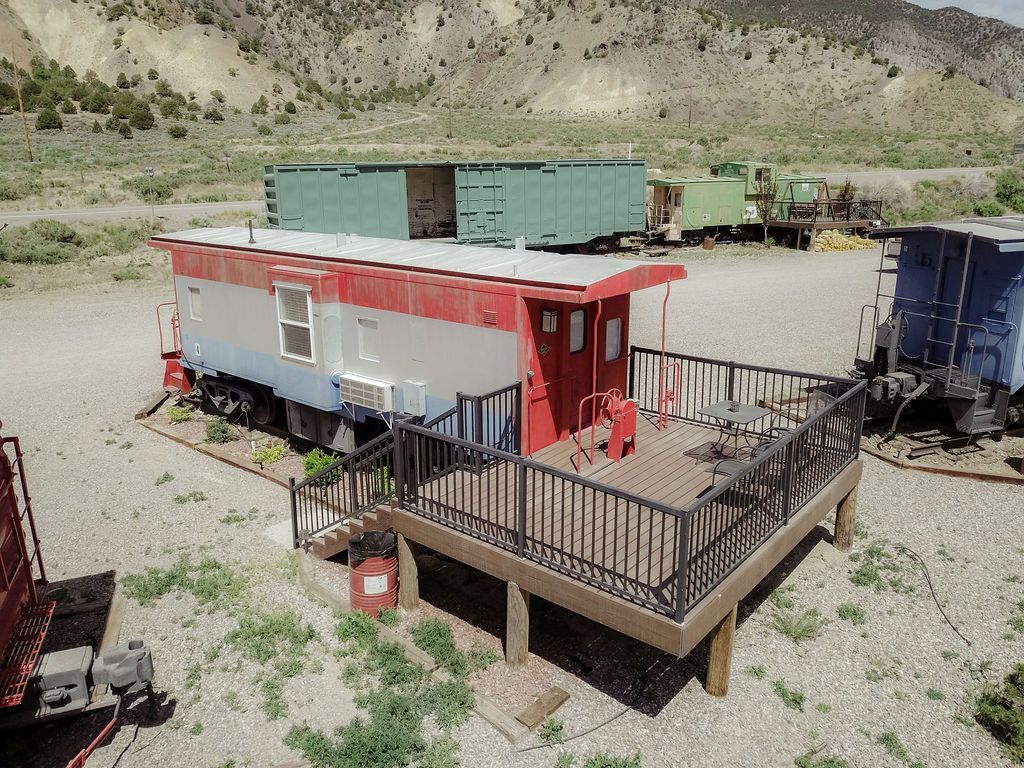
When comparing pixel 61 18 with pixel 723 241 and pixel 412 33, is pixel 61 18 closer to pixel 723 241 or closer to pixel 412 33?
pixel 412 33

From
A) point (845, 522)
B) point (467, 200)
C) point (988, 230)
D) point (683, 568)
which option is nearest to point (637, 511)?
point (683, 568)

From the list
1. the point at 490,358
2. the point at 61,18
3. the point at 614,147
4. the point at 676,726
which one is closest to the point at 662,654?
the point at 676,726

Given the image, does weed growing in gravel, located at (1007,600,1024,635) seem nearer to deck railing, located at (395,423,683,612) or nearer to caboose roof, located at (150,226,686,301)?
deck railing, located at (395,423,683,612)

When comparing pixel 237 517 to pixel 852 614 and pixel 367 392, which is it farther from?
pixel 852 614

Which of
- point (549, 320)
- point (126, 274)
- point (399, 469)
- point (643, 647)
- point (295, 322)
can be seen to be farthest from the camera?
point (126, 274)

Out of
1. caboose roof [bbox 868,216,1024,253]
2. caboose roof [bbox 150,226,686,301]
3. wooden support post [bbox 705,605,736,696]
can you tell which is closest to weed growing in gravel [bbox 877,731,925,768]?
wooden support post [bbox 705,605,736,696]

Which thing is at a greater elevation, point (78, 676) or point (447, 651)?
point (78, 676)
